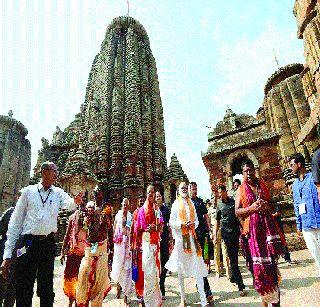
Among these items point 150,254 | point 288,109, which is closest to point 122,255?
point 150,254

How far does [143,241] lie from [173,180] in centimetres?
1389

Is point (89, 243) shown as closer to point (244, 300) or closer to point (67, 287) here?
point (67, 287)

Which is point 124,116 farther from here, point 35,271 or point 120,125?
point 35,271

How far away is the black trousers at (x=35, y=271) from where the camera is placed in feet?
9.25

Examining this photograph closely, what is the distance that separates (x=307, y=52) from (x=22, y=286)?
10.6 meters

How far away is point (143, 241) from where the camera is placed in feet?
14.0

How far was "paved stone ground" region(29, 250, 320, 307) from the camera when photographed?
142 inches

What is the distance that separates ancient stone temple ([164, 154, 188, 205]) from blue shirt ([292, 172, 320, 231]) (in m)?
14.4

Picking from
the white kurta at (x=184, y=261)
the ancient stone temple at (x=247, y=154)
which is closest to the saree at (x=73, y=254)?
the white kurta at (x=184, y=261)

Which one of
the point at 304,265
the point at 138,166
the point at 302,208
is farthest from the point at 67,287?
the point at 138,166

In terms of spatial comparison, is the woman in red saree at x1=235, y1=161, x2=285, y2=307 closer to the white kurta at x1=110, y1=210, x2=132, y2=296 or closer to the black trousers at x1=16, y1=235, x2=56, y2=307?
the black trousers at x1=16, y1=235, x2=56, y2=307

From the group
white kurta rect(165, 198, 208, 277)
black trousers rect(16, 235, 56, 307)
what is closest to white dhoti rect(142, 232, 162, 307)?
white kurta rect(165, 198, 208, 277)

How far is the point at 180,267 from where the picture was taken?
4.05 meters

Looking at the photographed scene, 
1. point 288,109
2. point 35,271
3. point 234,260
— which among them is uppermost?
point 288,109
